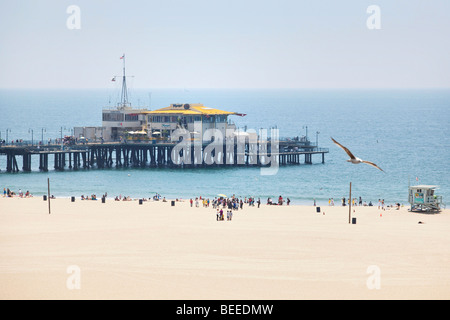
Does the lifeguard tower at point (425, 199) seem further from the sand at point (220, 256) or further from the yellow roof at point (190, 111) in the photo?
the yellow roof at point (190, 111)

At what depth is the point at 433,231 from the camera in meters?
37.8

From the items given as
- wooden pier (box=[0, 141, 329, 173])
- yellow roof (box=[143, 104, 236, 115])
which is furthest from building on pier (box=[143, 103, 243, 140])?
wooden pier (box=[0, 141, 329, 173])

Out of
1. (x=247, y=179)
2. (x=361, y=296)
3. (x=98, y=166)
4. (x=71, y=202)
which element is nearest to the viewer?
(x=361, y=296)

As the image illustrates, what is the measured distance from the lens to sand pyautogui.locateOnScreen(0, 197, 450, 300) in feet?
85.3

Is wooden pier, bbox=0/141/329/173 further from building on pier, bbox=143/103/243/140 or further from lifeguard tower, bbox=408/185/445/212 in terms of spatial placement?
lifeguard tower, bbox=408/185/445/212

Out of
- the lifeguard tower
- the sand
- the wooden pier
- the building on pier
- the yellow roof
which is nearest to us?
the sand

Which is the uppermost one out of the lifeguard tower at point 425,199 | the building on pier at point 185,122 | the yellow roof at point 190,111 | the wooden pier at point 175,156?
the yellow roof at point 190,111

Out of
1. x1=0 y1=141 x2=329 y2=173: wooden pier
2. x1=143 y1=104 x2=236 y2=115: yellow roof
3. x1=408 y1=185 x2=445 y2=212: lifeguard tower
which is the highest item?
x1=143 y1=104 x2=236 y2=115: yellow roof

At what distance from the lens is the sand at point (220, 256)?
85.3 ft

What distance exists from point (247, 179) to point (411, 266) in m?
39.9

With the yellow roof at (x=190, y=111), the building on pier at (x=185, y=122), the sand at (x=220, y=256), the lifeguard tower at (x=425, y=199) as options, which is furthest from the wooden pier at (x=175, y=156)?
the sand at (x=220, y=256)

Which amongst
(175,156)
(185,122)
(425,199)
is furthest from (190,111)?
(425,199)
